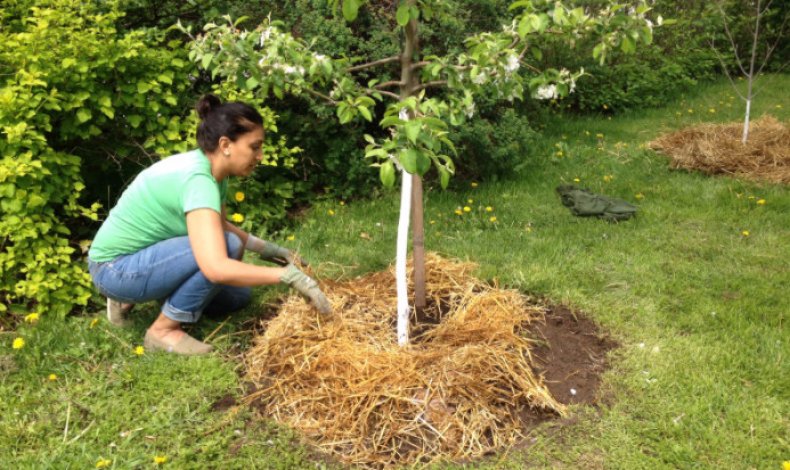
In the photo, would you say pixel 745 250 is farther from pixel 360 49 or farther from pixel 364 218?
pixel 360 49

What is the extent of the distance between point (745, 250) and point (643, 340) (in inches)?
56.3

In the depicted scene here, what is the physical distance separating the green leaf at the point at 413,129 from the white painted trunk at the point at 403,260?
1.97 ft

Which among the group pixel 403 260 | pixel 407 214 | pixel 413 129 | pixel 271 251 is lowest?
pixel 271 251

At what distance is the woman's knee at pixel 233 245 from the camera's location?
2.94 meters

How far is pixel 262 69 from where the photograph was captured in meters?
2.51

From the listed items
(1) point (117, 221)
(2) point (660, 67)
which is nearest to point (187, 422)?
(1) point (117, 221)

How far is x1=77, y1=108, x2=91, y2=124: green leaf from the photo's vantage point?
11.1ft

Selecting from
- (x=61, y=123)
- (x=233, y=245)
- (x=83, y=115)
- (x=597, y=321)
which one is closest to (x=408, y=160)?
(x=233, y=245)

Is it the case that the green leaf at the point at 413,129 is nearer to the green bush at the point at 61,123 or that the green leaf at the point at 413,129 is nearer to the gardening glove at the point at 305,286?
the gardening glove at the point at 305,286

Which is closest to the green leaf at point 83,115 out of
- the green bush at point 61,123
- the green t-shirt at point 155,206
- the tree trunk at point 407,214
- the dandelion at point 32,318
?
the green bush at point 61,123

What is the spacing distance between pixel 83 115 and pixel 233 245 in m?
1.23

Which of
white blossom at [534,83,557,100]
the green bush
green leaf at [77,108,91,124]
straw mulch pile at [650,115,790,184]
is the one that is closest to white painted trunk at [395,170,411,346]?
white blossom at [534,83,557,100]

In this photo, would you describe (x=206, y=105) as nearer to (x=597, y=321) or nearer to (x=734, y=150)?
(x=597, y=321)

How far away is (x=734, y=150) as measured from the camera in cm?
543
